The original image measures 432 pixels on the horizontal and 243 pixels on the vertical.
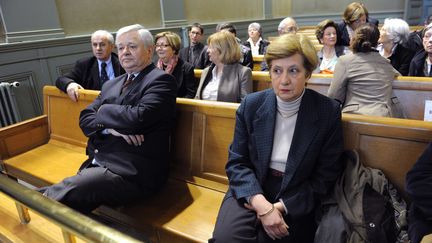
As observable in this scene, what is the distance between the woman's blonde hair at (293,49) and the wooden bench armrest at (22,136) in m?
2.38

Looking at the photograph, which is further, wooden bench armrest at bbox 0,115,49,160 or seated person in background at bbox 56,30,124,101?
seated person in background at bbox 56,30,124,101

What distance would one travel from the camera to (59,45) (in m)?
3.93

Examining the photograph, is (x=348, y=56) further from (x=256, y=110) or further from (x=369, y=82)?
(x=256, y=110)

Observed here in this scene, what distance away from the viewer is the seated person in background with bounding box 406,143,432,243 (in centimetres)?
121

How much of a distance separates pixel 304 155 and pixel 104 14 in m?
4.03

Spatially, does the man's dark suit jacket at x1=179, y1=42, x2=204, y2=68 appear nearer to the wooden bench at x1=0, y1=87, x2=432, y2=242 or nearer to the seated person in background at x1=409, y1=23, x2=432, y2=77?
the wooden bench at x1=0, y1=87, x2=432, y2=242

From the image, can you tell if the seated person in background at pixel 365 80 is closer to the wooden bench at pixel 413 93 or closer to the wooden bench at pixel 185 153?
the wooden bench at pixel 413 93

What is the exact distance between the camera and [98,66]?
305 centimetres

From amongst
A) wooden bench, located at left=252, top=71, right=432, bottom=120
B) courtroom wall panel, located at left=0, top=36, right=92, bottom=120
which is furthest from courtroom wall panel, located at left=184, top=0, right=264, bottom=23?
wooden bench, located at left=252, top=71, right=432, bottom=120

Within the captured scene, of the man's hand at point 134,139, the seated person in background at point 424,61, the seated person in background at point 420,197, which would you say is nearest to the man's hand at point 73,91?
the man's hand at point 134,139

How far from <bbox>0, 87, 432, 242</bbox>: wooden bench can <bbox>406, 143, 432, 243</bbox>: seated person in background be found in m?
0.24

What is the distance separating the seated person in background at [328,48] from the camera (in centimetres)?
358

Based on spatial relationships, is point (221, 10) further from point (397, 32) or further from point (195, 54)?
point (397, 32)

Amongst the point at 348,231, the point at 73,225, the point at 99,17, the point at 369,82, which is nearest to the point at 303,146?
the point at 348,231
